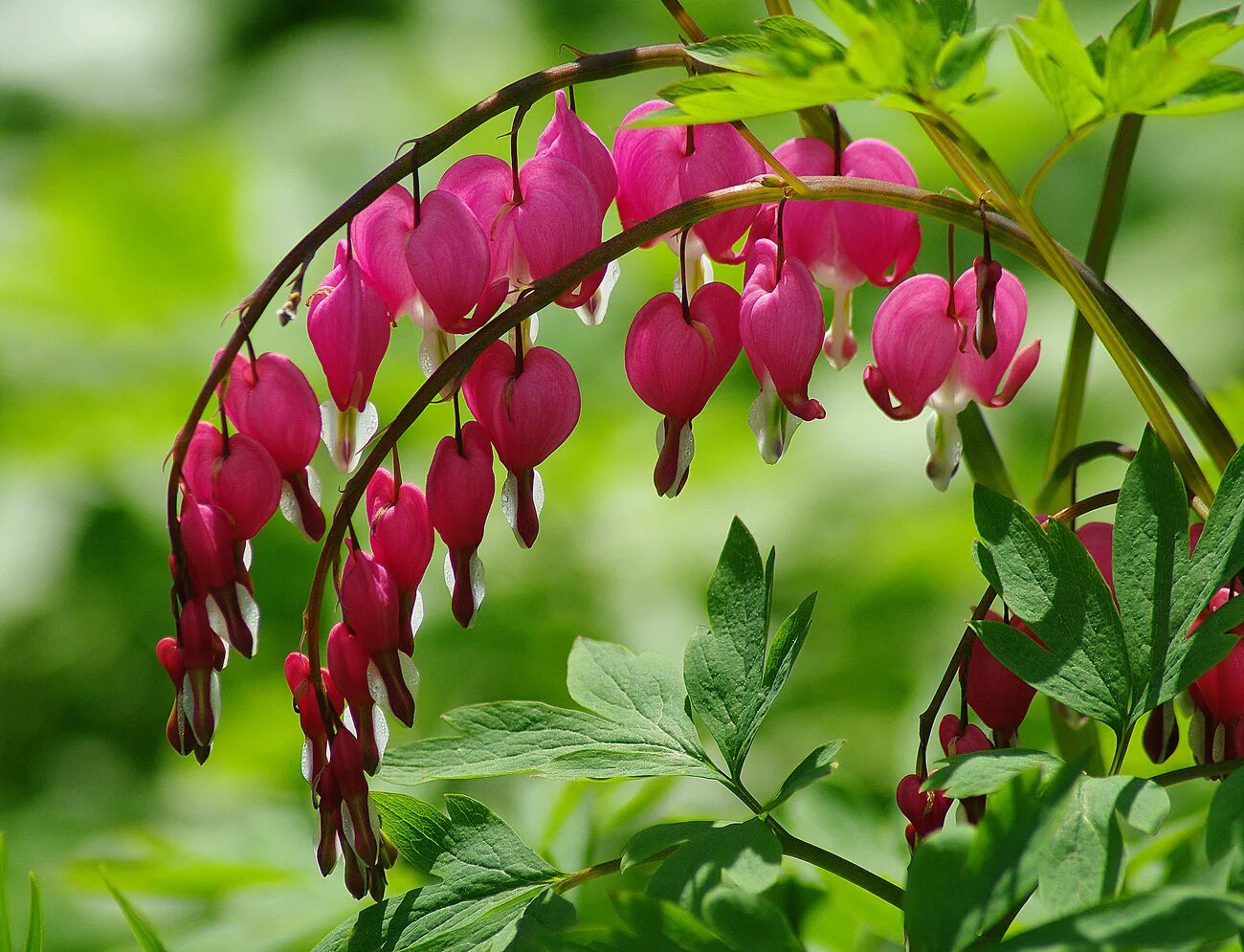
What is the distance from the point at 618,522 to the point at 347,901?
116 centimetres

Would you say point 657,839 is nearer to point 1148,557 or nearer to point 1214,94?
point 1148,557

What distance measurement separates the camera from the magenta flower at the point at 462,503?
2.25 feet

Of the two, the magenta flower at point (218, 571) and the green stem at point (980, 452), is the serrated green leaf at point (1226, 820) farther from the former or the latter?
the magenta flower at point (218, 571)

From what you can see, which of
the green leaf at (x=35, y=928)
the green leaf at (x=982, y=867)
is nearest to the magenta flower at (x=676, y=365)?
the green leaf at (x=982, y=867)

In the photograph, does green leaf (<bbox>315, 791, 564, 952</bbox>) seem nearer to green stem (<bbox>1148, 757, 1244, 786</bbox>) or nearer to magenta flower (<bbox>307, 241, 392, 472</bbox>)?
magenta flower (<bbox>307, 241, 392, 472</bbox>)

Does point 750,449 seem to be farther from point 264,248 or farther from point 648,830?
point 648,830

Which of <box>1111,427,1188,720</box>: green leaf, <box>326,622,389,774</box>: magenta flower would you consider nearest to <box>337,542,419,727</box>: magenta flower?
<box>326,622,389,774</box>: magenta flower

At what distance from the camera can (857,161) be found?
2.64 ft

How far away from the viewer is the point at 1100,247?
88 cm

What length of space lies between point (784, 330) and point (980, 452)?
0.80 ft

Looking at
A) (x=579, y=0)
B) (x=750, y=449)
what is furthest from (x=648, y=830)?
(x=579, y=0)

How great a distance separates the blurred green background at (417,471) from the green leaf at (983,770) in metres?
0.36

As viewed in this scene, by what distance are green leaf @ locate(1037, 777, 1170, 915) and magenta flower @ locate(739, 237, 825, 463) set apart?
0.23m

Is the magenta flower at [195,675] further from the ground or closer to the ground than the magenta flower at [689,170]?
closer to the ground
